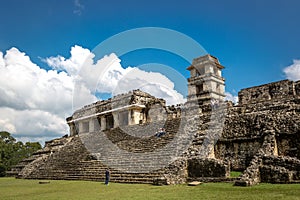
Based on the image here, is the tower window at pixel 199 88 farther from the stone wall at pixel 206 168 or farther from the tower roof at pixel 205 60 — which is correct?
the stone wall at pixel 206 168

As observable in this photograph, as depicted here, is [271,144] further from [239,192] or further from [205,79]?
[205,79]

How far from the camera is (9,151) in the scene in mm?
26516

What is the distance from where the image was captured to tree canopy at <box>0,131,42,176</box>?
25.9 metres

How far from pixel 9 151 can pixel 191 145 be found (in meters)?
19.7

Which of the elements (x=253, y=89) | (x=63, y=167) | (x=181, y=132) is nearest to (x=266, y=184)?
(x=181, y=132)

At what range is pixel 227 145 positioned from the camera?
13.1 m

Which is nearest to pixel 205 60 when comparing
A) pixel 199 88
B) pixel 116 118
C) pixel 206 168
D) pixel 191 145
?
pixel 199 88

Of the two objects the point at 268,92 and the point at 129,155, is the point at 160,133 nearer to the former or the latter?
the point at 129,155

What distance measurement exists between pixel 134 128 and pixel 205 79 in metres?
9.80

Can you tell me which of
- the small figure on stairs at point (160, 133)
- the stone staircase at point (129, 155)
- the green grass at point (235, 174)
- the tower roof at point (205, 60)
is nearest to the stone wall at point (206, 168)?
the stone staircase at point (129, 155)

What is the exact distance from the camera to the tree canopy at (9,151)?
85.0 ft

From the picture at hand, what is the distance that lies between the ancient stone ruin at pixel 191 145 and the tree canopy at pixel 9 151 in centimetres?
418

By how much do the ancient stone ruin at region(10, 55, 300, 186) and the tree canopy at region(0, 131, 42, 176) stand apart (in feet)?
13.7

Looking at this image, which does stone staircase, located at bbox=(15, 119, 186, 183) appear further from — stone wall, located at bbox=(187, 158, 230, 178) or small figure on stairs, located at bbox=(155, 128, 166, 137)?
stone wall, located at bbox=(187, 158, 230, 178)
